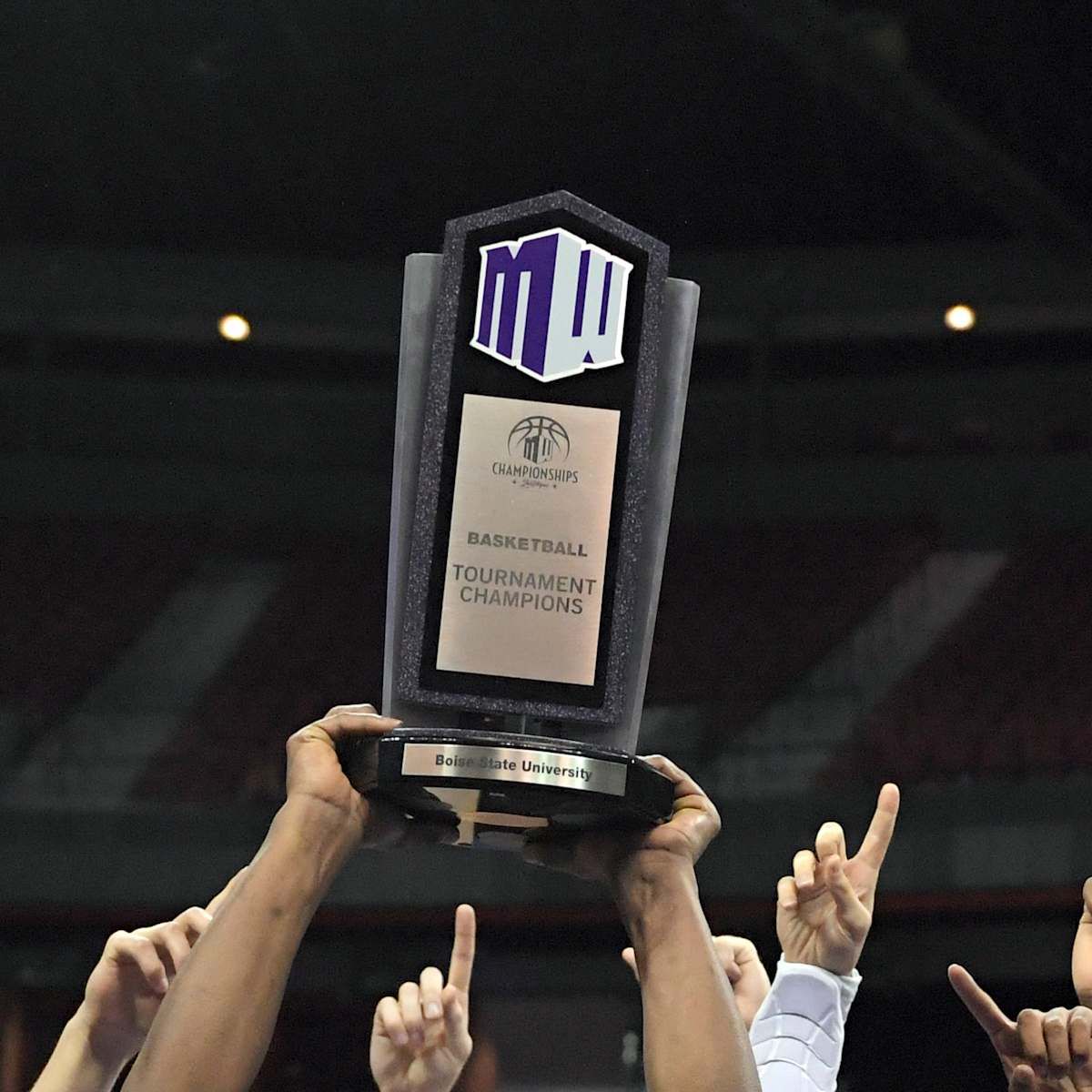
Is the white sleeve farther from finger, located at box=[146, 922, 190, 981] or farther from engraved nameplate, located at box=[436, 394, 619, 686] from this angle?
finger, located at box=[146, 922, 190, 981]

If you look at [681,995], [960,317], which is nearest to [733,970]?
[681,995]

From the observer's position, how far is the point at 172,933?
1.43 metres

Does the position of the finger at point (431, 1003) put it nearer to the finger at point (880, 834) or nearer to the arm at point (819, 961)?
the arm at point (819, 961)

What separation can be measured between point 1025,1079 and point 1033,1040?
0.04m

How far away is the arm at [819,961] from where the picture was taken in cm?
155

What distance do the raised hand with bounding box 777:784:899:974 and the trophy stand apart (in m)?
0.21

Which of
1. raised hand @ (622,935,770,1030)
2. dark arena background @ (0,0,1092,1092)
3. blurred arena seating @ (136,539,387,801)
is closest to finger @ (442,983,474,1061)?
raised hand @ (622,935,770,1030)

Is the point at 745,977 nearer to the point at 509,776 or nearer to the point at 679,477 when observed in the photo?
the point at 509,776

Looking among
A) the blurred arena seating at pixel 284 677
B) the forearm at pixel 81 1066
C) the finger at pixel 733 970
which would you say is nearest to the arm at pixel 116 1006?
the forearm at pixel 81 1066

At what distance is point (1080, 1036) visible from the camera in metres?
1.45

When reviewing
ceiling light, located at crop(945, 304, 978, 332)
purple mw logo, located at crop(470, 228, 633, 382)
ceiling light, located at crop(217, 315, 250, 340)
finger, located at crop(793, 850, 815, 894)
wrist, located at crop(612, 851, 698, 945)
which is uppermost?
ceiling light, located at crop(945, 304, 978, 332)

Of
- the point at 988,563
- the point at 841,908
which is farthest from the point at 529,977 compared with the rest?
the point at 841,908

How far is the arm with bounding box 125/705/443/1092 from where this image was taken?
112cm

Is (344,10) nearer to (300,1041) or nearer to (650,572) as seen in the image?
(300,1041)
